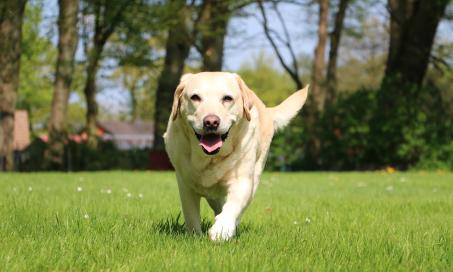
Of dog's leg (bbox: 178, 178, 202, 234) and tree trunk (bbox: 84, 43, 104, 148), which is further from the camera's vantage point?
tree trunk (bbox: 84, 43, 104, 148)

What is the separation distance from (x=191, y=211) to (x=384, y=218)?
247 cm

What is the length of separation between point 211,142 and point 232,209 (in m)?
0.51

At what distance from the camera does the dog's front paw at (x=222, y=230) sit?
13.9 feet

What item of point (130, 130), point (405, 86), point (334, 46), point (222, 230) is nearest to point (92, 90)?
point (334, 46)

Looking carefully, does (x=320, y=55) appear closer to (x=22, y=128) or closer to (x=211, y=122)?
(x=211, y=122)

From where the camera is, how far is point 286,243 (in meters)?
4.31

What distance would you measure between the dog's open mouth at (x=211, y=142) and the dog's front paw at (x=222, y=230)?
47cm

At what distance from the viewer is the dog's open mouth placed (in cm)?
431


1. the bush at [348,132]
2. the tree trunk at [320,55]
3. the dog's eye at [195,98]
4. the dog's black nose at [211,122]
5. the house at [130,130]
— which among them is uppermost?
the dog's eye at [195,98]

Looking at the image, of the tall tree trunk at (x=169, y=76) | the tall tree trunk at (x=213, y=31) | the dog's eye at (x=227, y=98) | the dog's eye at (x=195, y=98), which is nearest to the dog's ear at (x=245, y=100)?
the dog's eye at (x=227, y=98)

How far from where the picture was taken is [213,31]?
24156 millimetres

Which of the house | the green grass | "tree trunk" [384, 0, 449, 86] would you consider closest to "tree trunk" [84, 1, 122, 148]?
"tree trunk" [384, 0, 449, 86]

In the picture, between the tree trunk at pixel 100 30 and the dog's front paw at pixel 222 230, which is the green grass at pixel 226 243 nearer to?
the dog's front paw at pixel 222 230

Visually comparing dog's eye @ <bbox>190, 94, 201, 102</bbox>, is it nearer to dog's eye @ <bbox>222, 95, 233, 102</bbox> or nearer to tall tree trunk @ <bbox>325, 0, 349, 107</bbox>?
dog's eye @ <bbox>222, 95, 233, 102</bbox>
